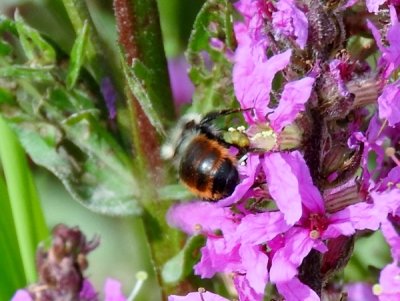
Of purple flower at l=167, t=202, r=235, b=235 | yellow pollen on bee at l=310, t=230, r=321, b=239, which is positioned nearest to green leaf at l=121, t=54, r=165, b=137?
purple flower at l=167, t=202, r=235, b=235

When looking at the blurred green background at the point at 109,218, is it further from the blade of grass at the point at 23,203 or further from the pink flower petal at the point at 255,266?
the pink flower petal at the point at 255,266

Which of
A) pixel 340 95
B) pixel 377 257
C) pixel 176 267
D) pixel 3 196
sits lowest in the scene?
pixel 377 257

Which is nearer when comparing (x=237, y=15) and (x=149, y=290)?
(x=237, y=15)

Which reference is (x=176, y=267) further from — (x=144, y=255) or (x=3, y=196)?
(x=144, y=255)

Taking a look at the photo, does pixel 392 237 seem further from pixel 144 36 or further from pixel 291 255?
pixel 144 36

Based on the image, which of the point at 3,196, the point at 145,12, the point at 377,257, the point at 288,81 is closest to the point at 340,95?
the point at 288,81

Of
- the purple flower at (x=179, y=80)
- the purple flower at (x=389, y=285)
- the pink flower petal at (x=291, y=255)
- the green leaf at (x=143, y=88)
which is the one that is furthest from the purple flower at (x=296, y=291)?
the purple flower at (x=179, y=80)
